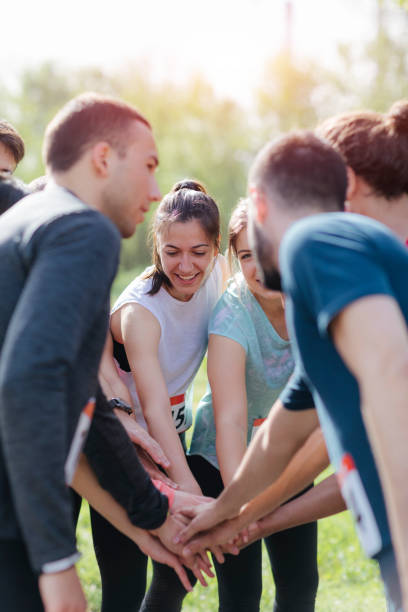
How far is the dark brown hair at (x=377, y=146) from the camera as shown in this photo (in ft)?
7.25

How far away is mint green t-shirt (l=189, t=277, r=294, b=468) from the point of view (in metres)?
2.95

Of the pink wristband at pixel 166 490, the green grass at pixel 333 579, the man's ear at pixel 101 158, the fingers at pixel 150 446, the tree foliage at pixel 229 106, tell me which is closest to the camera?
the man's ear at pixel 101 158

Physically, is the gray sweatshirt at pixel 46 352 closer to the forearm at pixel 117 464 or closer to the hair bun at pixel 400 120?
the forearm at pixel 117 464

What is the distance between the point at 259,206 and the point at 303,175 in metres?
0.14

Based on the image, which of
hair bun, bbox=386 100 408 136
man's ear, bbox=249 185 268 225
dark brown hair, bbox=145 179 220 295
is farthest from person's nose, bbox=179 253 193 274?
man's ear, bbox=249 185 268 225

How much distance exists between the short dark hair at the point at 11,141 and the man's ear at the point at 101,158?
1.48m

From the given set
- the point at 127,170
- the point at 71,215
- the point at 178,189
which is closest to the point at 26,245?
the point at 71,215

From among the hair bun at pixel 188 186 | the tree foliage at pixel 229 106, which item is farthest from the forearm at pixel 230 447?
the tree foliage at pixel 229 106

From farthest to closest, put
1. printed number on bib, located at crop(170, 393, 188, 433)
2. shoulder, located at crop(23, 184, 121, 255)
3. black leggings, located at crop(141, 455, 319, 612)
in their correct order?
printed number on bib, located at crop(170, 393, 188, 433)
black leggings, located at crop(141, 455, 319, 612)
shoulder, located at crop(23, 184, 121, 255)

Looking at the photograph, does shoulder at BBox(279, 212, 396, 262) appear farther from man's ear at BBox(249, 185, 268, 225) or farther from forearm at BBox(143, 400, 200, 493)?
forearm at BBox(143, 400, 200, 493)

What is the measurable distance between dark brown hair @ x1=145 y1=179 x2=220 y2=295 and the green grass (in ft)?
6.58

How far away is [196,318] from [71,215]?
148 centimetres

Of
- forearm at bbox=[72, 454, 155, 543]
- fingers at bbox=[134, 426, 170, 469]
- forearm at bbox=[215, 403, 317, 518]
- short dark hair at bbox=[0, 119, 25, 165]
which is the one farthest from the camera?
short dark hair at bbox=[0, 119, 25, 165]

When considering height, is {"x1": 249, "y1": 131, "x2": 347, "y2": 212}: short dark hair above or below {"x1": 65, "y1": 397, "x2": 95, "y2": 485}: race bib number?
above
